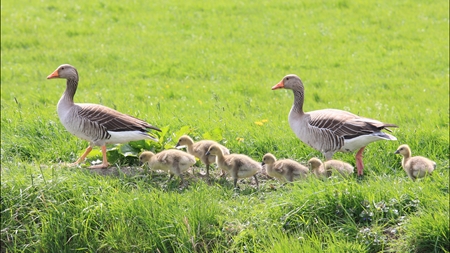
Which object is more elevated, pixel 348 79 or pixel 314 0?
pixel 314 0

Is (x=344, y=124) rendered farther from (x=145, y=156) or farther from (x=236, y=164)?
(x=145, y=156)

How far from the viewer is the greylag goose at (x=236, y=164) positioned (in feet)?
27.1

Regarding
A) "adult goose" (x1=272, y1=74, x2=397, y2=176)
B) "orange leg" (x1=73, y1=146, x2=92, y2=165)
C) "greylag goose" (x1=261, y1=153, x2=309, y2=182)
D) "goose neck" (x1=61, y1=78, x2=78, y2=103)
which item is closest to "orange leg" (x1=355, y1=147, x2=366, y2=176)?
"adult goose" (x1=272, y1=74, x2=397, y2=176)

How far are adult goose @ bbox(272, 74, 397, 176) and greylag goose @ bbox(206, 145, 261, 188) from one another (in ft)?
3.74

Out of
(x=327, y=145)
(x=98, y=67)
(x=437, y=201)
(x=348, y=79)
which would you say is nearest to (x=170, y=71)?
(x=98, y=67)

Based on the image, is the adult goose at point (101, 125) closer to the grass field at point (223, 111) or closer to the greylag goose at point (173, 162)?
the grass field at point (223, 111)

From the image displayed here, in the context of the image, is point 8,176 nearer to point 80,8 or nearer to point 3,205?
point 3,205

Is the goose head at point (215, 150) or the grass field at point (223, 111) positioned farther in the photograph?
the goose head at point (215, 150)

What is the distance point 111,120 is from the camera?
9359mm

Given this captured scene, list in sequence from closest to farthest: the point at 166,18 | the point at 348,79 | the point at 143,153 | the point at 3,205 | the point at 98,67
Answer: the point at 3,205
the point at 143,153
the point at 348,79
the point at 98,67
the point at 166,18

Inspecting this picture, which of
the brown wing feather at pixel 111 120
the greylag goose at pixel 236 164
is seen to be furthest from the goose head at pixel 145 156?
the greylag goose at pixel 236 164

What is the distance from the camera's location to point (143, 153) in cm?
894

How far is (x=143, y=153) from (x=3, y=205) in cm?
192

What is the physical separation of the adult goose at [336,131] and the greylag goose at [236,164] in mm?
1140
